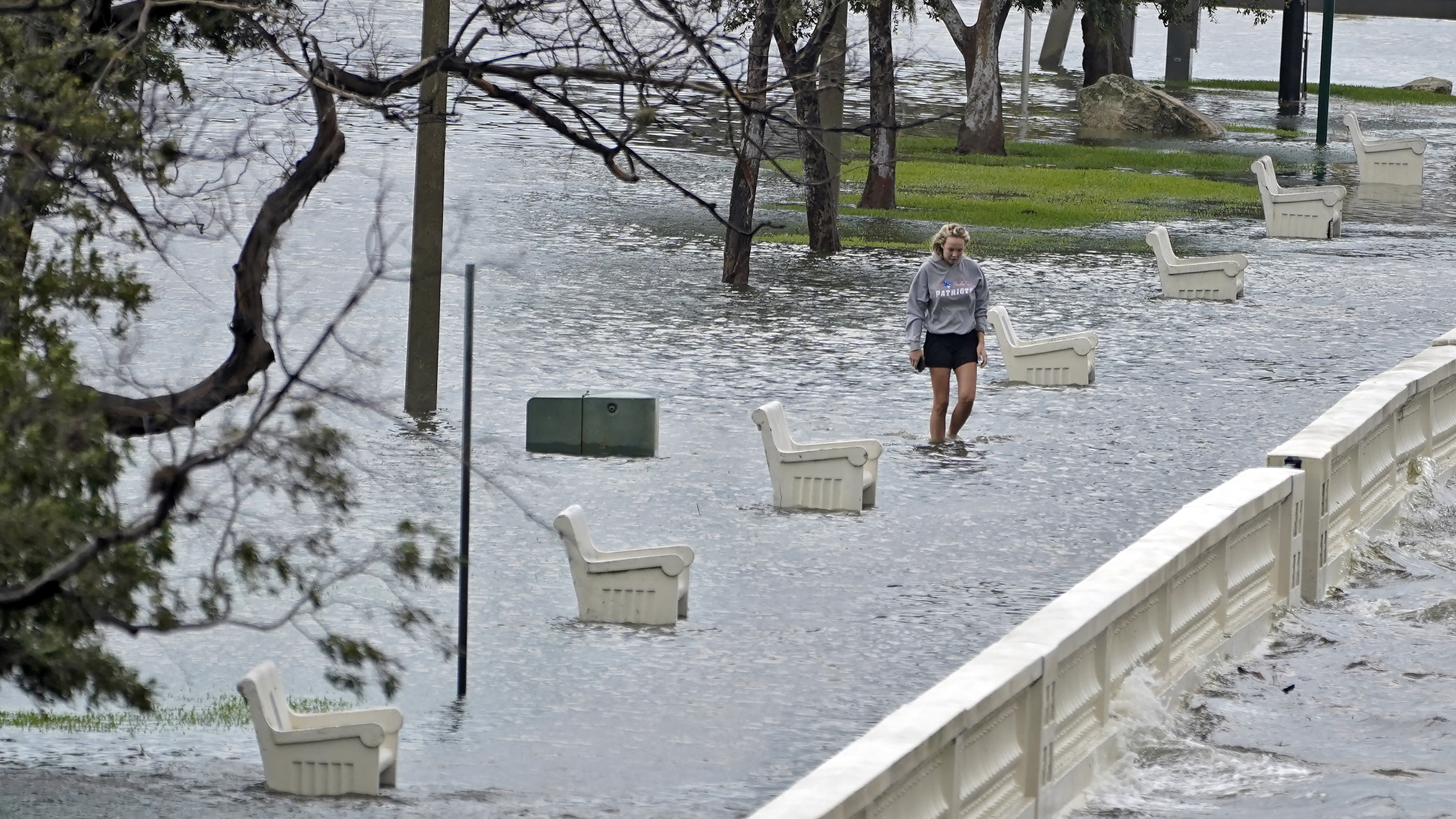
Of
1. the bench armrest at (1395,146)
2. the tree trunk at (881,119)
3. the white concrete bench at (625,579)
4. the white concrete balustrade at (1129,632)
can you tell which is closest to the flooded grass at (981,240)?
the tree trunk at (881,119)

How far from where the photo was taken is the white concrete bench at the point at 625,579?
1077 cm

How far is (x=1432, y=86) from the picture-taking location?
2442 inches

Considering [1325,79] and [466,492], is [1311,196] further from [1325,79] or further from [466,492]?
[466,492]

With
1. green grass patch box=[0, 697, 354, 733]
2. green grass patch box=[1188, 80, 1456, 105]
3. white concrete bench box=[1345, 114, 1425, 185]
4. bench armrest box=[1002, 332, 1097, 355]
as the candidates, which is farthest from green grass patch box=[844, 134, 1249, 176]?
green grass patch box=[0, 697, 354, 733]

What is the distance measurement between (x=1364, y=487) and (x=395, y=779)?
20.4 feet

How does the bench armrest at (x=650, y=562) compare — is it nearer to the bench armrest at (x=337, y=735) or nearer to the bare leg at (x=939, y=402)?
the bench armrest at (x=337, y=735)

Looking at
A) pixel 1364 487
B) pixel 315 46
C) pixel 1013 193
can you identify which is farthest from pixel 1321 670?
pixel 1013 193

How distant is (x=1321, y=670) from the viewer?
31.9ft

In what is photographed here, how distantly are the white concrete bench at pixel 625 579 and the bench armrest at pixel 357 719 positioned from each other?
91.6 inches

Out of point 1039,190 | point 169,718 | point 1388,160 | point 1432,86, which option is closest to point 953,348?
point 169,718

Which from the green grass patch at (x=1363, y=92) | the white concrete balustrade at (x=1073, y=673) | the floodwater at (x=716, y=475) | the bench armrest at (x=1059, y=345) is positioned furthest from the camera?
the green grass patch at (x=1363, y=92)

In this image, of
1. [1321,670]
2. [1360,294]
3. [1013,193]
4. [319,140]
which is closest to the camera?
[319,140]

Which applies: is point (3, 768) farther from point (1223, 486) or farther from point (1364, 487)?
point (1364, 487)

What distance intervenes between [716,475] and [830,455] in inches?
53.8
